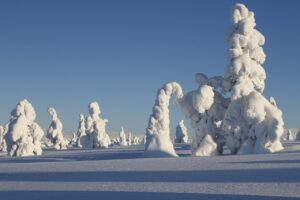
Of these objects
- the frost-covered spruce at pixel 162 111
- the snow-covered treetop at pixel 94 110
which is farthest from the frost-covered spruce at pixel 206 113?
the snow-covered treetop at pixel 94 110

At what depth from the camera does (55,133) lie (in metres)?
68.9

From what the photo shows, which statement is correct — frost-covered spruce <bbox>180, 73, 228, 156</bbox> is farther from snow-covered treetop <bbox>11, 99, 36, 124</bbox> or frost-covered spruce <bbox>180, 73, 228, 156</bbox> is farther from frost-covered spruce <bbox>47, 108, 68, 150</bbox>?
frost-covered spruce <bbox>47, 108, 68, 150</bbox>

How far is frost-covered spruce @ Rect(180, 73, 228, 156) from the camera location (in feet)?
97.3

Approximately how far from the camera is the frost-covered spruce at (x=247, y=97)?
28.7m

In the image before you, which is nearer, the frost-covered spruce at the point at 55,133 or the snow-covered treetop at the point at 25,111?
the snow-covered treetop at the point at 25,111

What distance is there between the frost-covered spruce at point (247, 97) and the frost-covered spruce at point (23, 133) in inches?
865

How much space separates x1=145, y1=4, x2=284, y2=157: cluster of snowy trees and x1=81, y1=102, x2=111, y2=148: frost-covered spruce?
34.8m

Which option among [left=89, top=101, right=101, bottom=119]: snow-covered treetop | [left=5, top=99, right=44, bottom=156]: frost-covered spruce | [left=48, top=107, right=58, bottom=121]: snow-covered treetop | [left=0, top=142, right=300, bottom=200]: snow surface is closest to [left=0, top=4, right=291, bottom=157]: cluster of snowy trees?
[left=0, top=142, right=300, bottom=200]: snow surface

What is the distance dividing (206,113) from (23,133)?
70.5 feet

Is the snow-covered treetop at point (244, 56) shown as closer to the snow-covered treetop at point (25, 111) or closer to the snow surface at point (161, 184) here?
the snow surface at point (161, 184)

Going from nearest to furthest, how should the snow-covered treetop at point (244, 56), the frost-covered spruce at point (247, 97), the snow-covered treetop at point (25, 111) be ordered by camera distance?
the frost-covered spruce at point (247, 97), the snow-covered treetop at point (244, 56), the snow-covered treetop at point (25, 111)

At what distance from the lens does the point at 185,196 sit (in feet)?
33.9

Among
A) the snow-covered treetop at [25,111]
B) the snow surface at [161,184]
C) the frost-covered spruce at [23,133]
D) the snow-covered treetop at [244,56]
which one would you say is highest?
the snow-covered treetop at [244,56]

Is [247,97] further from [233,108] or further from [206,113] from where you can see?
[206,113]
